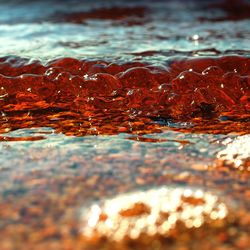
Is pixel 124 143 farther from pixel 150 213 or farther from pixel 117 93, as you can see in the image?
pixel 117 93

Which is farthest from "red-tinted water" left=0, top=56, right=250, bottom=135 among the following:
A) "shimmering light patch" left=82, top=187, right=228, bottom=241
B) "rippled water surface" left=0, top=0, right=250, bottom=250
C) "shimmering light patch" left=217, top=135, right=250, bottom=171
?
"shimmering light patch" left=82, top=187, right=228, bottom=241

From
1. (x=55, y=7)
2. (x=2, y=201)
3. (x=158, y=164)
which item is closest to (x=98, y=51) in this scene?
(x=158, y=164)

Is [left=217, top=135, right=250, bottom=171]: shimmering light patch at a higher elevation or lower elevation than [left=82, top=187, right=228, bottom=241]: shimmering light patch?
lower

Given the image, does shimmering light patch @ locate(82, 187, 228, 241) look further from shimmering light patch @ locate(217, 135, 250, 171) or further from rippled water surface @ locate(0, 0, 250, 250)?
shimmering light patch @ locate(217, 135, 250, 171)

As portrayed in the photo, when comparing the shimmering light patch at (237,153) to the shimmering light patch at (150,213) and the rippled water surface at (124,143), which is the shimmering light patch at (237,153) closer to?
the rippled water surface at (124,143)

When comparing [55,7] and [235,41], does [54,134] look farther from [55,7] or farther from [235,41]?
[55,7]

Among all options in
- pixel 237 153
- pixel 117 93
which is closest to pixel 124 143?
pixel 237 153
